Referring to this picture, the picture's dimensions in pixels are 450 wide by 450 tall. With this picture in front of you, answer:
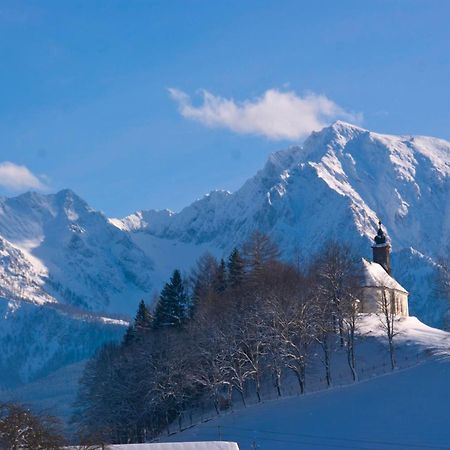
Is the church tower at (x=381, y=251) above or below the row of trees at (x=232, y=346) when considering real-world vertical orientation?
above

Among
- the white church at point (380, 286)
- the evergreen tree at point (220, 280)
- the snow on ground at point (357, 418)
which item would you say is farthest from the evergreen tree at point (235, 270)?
the snow on ground at point (357, 418)

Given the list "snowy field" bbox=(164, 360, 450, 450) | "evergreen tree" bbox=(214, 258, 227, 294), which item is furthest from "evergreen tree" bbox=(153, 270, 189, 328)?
"snowy field" bbox=(164, 360, 450, 450)

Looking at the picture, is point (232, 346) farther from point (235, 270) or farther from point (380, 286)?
point (380, 286)

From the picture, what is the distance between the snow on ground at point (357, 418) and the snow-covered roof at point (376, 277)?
91.7 feet

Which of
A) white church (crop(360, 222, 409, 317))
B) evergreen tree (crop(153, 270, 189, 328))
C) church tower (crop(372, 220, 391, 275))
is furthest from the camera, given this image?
church tower (crop(372, 220, 391, 275))

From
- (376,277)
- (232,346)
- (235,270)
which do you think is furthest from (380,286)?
(232,346)

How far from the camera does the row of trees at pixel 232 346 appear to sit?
91188 mm

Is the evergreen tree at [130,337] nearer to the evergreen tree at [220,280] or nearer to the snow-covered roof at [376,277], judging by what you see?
the evergreen tree at [220,280]

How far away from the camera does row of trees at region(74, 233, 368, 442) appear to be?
91.2 m

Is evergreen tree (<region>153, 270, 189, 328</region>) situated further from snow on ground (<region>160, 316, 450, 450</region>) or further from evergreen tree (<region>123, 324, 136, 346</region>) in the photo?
snow on ground (<region>160, 316, 450, 450</region>)

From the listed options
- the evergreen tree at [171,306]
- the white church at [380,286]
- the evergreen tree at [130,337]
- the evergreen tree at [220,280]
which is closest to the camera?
the evergreen tree at [220,280]

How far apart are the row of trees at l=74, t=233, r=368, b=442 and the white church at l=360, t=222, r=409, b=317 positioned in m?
10.7

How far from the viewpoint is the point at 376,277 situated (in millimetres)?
124500

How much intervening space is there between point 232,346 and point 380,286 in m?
31.9
